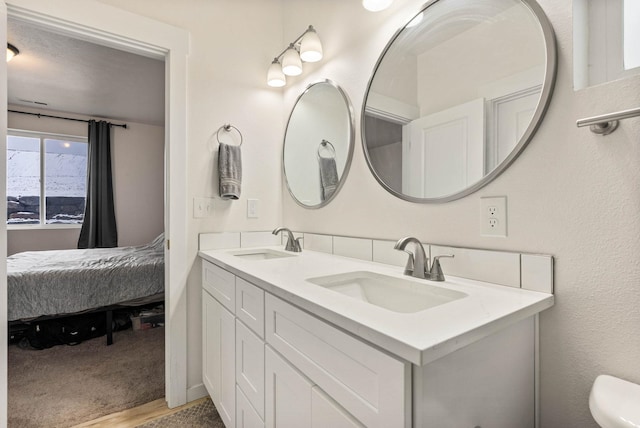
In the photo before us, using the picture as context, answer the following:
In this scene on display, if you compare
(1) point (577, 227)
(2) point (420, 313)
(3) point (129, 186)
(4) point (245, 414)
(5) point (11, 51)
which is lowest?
(4) point (245, 414)

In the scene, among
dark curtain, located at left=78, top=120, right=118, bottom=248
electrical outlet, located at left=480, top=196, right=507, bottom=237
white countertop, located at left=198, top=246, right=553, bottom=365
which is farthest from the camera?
dark curtain, located at left=78, top=120, right=118, bottom=248

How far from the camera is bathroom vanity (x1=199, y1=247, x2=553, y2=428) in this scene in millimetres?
577

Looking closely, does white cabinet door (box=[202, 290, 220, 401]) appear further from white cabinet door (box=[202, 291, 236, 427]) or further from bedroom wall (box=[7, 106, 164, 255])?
bedroom wall (box=[7, 106, 164, 255])

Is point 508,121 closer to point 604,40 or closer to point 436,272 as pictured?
point 604,40

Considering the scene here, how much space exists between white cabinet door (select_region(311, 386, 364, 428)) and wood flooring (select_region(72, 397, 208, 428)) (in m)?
1.27

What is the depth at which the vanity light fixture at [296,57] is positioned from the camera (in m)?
1.56

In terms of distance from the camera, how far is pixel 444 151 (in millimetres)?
1128

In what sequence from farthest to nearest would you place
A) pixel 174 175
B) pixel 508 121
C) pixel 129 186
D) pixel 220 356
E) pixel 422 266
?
pixel 129 186 → pixel 174 175 → pixel 220 356 → pixel 422 266 → pixel 508 121

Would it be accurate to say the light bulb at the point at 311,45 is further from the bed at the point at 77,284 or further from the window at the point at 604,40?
the bed at the point at 77,284

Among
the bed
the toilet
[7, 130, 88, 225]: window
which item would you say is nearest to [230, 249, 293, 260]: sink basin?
the toilet

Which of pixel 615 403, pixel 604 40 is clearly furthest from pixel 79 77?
pixel 615 403

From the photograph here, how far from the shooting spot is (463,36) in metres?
1.07

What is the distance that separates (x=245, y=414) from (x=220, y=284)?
0.55 metres

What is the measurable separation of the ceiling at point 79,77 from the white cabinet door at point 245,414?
234cm
